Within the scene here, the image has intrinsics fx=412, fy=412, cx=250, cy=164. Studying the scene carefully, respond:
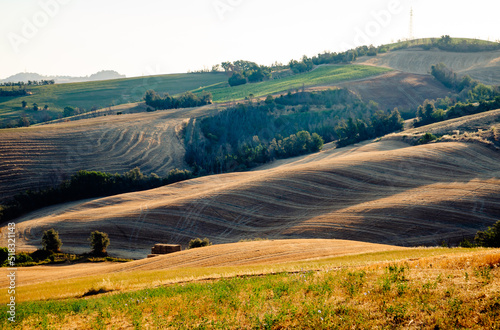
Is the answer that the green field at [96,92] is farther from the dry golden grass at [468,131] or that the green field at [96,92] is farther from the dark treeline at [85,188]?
the dry golden grass at [468,131]

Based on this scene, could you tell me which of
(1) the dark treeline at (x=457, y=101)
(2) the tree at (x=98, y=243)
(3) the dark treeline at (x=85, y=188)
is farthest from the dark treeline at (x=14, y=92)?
(1) the dark treeline at (x=457, y=101)

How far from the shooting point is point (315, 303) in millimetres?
12641

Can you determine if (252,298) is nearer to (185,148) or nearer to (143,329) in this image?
(143,329)

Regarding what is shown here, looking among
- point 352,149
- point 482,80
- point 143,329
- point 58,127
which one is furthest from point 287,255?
point 482,80

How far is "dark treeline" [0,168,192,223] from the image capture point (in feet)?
222

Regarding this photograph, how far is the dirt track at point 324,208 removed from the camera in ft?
147

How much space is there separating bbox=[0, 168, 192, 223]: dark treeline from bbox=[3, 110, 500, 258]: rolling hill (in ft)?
14.6

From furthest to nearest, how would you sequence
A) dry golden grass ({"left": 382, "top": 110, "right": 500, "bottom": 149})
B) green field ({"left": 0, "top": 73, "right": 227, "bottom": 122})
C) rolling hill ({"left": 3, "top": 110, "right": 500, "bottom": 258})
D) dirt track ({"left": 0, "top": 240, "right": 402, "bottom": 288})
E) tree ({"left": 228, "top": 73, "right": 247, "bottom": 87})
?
1. tree ({"left": 228, "top": 73, "right": 247, "bottom": 87})
2. green field ({"left": 0, "top": 73, "right": 227, "bottom": 122})
3. dry golden grass ({"left": 382, "top": 110, "right": 500, "bottom": 149})
4. rolling hill ({"left": 3, "top": 110, "right": 500, "bottom": 258})
5. dirt track ({"left": 0, "top": 240, "right": 402, "bottom": 288})

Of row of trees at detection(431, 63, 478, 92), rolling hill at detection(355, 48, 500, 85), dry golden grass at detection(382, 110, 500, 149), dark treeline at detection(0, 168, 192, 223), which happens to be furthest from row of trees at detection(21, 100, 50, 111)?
row of trees at detection(431, 63, 478, 92)

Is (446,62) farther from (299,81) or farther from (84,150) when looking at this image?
(84,150)

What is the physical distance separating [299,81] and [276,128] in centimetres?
4293

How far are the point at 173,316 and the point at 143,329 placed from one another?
3.57 feet

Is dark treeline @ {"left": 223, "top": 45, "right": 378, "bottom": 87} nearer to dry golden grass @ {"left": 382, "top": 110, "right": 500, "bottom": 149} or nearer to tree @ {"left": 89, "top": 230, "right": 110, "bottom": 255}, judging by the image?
dry golden grass @ {"left": 382, "top": 110, "right": 500, "bottom": 149}

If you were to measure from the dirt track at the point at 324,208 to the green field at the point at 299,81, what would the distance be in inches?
3309
